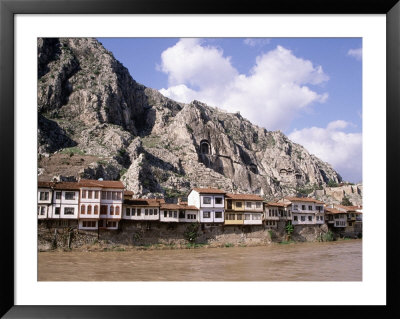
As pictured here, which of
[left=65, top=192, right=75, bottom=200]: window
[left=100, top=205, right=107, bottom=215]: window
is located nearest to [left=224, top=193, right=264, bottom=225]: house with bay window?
[left=100, top=205, right=107, bottom=215]: window

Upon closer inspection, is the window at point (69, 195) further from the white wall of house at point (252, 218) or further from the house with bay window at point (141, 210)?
the white wall of house at point (252, 218)

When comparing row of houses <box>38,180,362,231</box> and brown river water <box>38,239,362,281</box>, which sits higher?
row of houses <box>38,180,362,231</box>

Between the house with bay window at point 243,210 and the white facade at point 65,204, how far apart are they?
8131 millimetres

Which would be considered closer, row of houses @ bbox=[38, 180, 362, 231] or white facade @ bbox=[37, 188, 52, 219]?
white facade @ bbox=[37, 188, 52, 219]

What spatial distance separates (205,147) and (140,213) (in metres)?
28.5

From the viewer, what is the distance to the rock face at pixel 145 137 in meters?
31.5

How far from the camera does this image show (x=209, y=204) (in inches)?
832

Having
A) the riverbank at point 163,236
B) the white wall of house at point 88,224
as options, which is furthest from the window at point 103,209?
the riverbank at point 163,236

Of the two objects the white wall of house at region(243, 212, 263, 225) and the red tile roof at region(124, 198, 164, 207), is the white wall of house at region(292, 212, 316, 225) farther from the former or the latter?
the red tile roof at region(124, 198, 164, 207)

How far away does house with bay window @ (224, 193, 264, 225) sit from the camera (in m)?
21.2

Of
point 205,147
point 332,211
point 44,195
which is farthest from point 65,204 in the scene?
point 205,147

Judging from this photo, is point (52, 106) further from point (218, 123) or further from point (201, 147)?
Result: point (218, 123)

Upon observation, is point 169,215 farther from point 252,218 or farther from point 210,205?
point 252,218
